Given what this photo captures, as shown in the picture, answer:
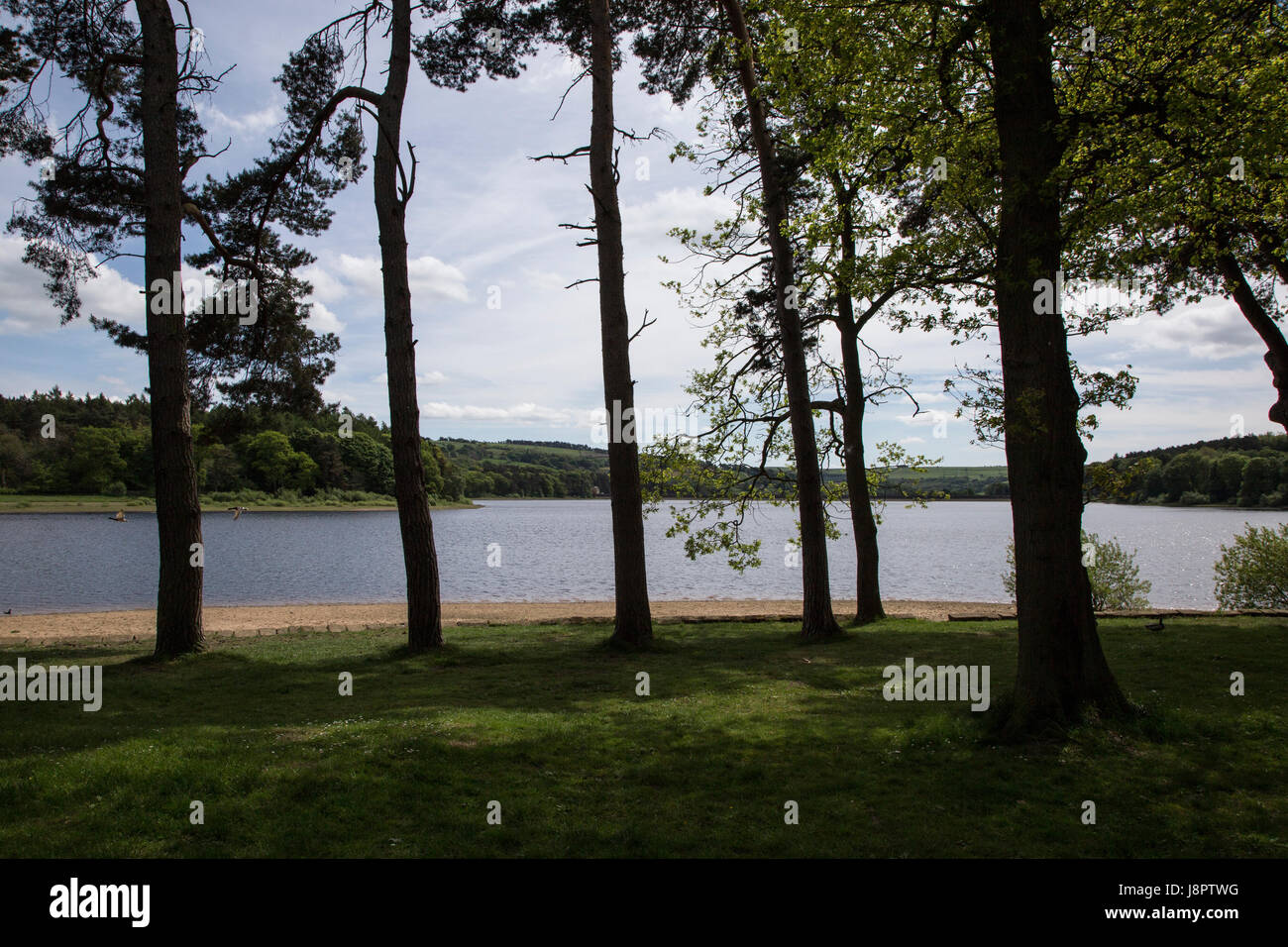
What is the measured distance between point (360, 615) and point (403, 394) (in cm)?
1134

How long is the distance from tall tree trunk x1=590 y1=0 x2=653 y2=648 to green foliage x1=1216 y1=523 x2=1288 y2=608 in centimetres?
1586

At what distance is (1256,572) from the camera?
18.9m

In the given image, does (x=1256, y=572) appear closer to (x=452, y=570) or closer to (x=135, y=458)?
(x=452, y=570)

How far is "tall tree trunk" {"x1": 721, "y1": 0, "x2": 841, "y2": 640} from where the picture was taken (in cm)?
1405

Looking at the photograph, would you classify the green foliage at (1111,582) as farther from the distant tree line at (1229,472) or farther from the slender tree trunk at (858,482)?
the distant tree line at (1229,472)

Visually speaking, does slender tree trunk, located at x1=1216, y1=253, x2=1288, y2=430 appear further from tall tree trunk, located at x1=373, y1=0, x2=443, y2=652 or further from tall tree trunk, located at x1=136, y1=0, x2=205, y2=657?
tall tree trunk, located at x1=136, y1=0, x2=205, y2=657

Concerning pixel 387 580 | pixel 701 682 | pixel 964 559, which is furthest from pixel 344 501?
pixel 701 682

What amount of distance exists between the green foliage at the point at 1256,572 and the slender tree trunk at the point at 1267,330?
24.3 feet

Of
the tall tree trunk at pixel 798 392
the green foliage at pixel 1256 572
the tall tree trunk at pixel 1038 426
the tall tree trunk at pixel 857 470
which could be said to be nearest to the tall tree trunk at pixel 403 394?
the tall tree trunk at pixel 798 392

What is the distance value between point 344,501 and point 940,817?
12024 cm

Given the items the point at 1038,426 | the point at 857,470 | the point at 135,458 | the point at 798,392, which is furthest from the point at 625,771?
the point at 135,458
